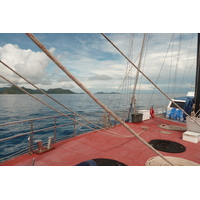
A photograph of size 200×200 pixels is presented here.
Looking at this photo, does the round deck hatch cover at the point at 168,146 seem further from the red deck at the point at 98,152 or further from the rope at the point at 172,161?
the rope at the point at 172,161

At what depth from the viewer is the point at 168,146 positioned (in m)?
5.76

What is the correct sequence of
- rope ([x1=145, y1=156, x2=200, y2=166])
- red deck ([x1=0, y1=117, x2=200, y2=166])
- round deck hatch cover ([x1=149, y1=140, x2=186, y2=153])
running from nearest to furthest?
rope ([x1=145, y1=156, x2=200, y2=166])
red deck ([x1=0, y1=117, x2=200, y2=166])
round deck hatch cover ([x1=149, y1=140, x2=186, y2=153])

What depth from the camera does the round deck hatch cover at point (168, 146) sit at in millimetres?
5383

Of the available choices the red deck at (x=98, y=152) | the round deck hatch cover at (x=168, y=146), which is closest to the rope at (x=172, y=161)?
the red deck at (x=98, y=152)

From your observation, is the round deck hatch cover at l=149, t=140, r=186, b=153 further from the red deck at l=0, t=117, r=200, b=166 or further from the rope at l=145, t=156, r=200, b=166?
the rope at l=145, t=156, r=200, b=166

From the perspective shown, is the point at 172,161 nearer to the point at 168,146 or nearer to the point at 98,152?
the point at 168,146

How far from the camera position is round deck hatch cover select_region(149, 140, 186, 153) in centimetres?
538

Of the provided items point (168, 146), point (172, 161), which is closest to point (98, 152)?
point (172, 161)

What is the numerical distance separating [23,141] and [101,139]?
378 inches

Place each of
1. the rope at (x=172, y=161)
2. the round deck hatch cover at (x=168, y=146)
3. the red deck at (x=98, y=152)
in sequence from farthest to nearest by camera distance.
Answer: the round deck hatch cover at (x=168, y=146)
the red deck at (x=98, y=152)
the rope at (x=172, y=161)

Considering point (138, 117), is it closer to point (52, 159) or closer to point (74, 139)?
point (74, 139)

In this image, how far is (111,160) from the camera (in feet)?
14.5

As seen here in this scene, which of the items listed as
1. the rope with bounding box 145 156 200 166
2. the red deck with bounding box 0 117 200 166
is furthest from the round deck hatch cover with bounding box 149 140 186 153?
the rope with bounding box 145 156 200 166

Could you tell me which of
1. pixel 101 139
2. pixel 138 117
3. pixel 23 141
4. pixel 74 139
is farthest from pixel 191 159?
pixel 23 141
